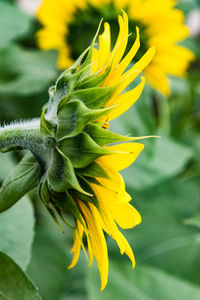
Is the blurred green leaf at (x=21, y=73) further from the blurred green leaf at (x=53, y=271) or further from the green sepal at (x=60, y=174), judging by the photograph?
the green sepal at (x=60, y=174)

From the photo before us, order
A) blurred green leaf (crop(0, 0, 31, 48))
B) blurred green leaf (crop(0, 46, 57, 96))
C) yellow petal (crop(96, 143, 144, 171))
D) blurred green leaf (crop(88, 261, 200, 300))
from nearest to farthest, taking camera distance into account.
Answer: yellow petal (crop(96, 143, 144, 171)), blurred green leaf (crop(88, 261, 200, 300)), blurred green leaf (crop(0, 46, 57, 96)), blurred green leaf (crop(0, 0, 31, 48))

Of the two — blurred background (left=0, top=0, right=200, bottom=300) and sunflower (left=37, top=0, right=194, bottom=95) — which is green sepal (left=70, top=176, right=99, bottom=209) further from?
sunflower (left=37, top=0, right=194, bottom=95)

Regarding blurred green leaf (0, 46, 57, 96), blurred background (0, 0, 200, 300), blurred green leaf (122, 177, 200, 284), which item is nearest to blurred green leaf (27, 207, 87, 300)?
blurred background (0, 0, 200, 300)

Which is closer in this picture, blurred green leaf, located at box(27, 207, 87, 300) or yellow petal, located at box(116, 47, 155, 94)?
yellow petal, located at box(116, 47, 155, 94)

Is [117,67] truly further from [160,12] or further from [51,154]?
[160,12]

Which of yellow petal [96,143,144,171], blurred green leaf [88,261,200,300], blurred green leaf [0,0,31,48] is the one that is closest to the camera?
yellow petal [96,143,144,171]

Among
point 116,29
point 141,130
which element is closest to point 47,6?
point 116,29
